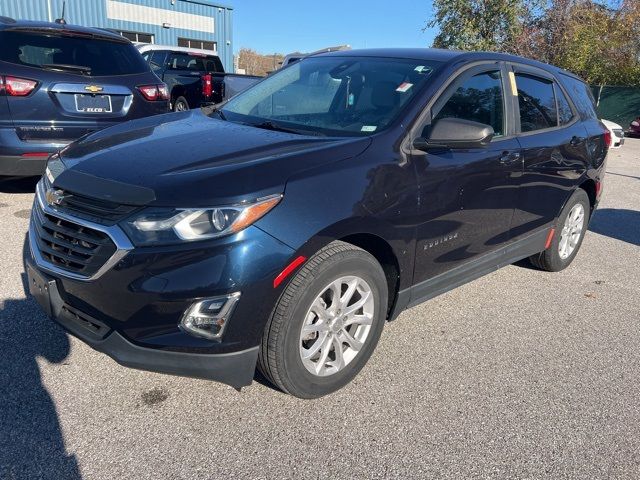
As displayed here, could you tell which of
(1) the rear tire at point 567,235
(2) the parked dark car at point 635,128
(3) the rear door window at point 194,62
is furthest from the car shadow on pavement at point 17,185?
(2) the parked dark car at point 635,128

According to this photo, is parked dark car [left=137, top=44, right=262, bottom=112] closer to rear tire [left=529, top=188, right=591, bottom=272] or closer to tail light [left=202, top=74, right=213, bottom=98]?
tail light [left=202, top=74, right=213, bottom=98]

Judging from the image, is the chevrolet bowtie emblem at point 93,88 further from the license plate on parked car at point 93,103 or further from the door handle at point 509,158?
the door handle at point 509,158

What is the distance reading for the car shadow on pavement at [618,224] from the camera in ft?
20.8

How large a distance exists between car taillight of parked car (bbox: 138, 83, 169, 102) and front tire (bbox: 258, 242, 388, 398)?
3.89m

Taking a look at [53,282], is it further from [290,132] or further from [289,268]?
[290,132]

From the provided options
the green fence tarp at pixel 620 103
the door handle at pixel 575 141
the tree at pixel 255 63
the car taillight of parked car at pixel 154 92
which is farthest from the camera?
the tree at pixel 255 63

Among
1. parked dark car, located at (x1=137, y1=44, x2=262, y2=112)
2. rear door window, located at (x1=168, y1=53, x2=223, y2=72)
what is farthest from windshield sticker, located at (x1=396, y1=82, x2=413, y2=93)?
rear door window, located at (x1=168, y1=53, x2=223, y2=72)

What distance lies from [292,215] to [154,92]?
401 cm

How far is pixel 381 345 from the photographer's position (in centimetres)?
333

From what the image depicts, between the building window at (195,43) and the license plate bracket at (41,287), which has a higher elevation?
the building window at (195,43)

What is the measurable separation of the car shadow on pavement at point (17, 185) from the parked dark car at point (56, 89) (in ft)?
4.21

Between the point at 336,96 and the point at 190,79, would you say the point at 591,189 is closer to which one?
the point at 336,96

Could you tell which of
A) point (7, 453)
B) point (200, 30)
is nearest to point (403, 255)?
point (7, 453)

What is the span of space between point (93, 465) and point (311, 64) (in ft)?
9.75
